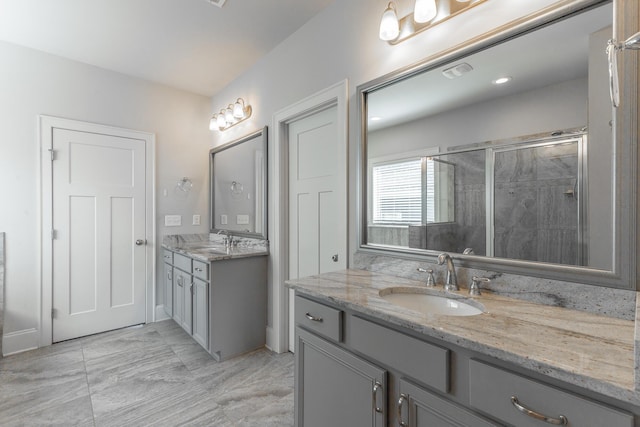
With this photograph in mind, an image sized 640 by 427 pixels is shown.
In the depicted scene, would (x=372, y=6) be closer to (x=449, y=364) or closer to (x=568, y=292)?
(x=568, y=292)

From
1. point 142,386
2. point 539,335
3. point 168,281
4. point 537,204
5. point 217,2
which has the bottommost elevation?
point 142,386

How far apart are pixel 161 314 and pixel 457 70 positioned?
3686mm

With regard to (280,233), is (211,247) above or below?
below

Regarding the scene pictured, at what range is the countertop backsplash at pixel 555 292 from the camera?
38.2 inches

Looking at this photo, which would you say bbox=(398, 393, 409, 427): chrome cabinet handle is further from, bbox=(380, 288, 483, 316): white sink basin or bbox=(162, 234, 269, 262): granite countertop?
bbox=(162, 234, 269, 262): granite countertop

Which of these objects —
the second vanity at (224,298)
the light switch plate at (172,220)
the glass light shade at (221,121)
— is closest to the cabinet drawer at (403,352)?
the second vanity at (224,298)

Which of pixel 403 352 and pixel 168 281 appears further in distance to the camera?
pixel 168 281

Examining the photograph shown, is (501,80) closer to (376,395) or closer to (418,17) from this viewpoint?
(418,17)

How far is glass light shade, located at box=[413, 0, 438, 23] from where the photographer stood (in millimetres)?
1400

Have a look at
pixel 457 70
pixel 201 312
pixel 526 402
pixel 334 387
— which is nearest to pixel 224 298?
pixel 201 312

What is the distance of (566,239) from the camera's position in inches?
43.6

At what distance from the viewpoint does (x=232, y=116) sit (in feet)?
10.1

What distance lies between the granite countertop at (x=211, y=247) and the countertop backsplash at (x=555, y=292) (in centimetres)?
156

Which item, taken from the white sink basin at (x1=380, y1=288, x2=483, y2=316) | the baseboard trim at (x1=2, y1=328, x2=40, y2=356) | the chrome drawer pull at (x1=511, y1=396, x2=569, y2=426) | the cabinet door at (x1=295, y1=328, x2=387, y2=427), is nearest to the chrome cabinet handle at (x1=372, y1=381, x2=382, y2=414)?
the cabinet door at (x1=295, y1=328, x2=387, y2=427)
